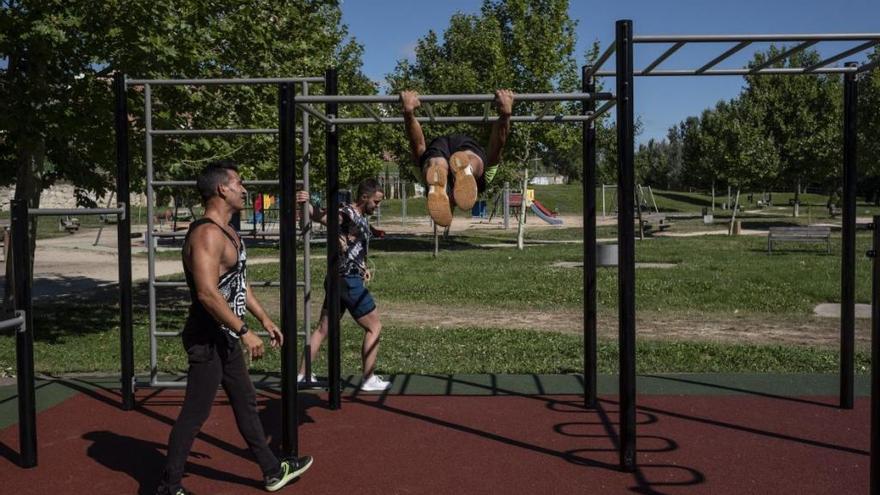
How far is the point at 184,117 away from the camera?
9.20 m

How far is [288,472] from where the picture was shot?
169 inches

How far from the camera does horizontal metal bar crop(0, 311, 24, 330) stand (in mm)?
4238

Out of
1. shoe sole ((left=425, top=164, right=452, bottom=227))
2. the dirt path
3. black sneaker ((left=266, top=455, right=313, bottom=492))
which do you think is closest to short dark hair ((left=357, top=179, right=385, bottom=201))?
shoe sole ((left=425, top=164, right=452, bottom=227))

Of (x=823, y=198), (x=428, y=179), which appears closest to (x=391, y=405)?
(x=428, y=179)

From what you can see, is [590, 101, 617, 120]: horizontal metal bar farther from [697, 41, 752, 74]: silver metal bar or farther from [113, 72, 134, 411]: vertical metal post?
[113, 72, 134, 411]: vertical metal post

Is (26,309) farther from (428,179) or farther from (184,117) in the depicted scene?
(184,117)

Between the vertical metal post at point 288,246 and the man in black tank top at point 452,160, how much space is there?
2.11ft

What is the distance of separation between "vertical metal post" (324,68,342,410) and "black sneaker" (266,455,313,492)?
1341mm

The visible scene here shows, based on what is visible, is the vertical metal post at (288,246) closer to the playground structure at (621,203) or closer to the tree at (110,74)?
the playground structure at (621,203)

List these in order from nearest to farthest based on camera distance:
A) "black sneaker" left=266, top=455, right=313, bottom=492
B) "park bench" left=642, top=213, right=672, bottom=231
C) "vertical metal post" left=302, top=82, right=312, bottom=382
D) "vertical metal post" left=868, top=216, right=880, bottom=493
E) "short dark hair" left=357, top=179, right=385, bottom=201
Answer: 1. "vertical metal post" left=868, top=216, right=880, bottom=493
2. "black sneaker" left=266, top=455, right=313, bottom=492
3. "vertical metal post" left=302, top=82, right=312, bottom=382
4. "short dark hair" left=357, top=179, right=385, bottom=201
5. "park bench" left=642, top=213, right=672, bottom=231

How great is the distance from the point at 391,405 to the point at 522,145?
18456mm

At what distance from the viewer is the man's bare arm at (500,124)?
178 inches

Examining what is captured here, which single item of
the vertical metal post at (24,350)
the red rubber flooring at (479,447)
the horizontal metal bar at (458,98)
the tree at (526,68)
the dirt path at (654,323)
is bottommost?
the dirt path at (654,323)

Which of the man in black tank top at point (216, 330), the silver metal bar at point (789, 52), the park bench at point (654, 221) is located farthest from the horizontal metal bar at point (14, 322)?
the park bench at point (654, 221)
